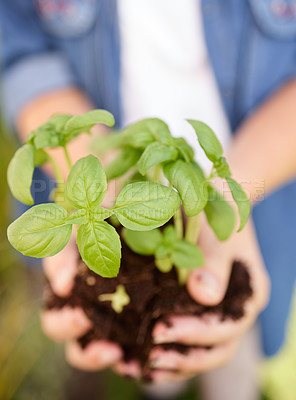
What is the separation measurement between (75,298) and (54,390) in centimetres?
79

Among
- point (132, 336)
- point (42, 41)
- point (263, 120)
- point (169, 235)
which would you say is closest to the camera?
point (169, 235)

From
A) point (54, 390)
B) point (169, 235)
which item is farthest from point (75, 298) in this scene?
point (54, 390)

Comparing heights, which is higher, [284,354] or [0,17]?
→ [0,17]

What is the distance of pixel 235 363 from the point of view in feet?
3.96

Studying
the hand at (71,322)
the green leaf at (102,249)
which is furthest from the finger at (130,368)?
the green leaf at (102,249)

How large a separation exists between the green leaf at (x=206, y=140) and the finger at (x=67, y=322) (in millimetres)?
346

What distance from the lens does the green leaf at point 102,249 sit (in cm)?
34

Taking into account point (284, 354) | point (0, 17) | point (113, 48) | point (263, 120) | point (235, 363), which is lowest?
point (284, 354)

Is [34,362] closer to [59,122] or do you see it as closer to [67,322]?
[67,322]

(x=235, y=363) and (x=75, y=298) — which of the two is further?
(x=235, y=363)

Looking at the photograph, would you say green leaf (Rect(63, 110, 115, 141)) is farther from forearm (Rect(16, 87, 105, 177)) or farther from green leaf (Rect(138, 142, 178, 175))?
forearm (Rect(16, 87, 105, 177))

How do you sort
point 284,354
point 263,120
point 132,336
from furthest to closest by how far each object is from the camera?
point 284,354 < point 263,120 < point 132,336

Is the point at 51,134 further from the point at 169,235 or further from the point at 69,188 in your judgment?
the point at 169,235

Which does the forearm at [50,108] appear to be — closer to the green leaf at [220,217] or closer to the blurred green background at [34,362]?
the blurred green background at [34,362]
